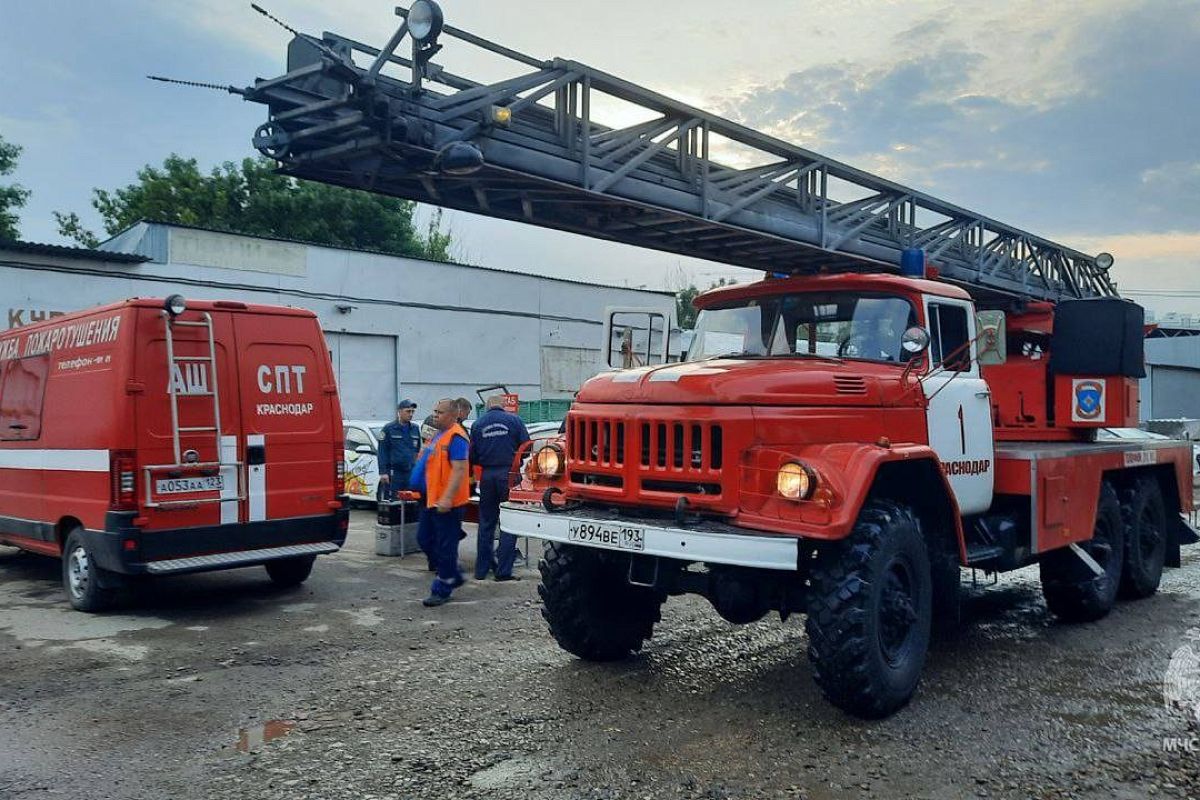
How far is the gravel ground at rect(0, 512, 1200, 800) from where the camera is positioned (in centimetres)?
428

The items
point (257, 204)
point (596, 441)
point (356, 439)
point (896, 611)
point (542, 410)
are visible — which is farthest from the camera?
point (257, 204)

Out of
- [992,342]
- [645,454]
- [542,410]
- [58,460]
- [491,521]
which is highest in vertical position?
[992,342]

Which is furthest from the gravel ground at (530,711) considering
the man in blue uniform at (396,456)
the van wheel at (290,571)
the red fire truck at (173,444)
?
the man in blue uniform at (396,456)

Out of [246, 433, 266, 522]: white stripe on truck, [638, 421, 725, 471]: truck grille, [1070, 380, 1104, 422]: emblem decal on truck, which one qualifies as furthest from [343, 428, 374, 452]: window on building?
[638, 421, 725, 471]: truck grille

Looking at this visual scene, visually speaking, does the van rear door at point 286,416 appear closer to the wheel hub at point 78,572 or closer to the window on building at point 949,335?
the wheel hub at point 78,572

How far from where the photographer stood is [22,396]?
Result: 8.77 meters

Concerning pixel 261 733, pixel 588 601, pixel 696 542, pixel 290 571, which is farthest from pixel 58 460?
pixel 696 542

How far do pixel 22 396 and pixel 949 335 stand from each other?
7.96 m

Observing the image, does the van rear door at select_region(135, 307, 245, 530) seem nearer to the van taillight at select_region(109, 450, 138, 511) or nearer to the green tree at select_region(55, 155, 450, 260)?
the van taillight at select_region(109, 450, 138, 511)

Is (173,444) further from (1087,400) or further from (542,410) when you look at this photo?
(542,410)

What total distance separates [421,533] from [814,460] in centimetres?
501

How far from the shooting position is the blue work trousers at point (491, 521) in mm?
9039

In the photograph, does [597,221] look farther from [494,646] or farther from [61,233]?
[61,233]

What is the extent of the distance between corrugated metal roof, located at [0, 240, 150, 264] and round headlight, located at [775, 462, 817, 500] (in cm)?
1696
